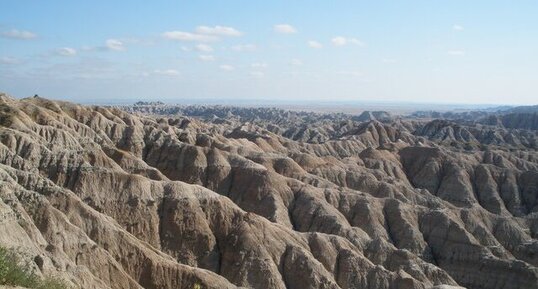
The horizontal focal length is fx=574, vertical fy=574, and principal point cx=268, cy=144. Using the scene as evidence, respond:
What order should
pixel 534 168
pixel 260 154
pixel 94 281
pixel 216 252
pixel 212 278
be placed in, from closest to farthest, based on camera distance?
1. pixel 94 281
2. pixel 212 278
3. pixel 216 252
4. pixel 260 154
5. pixel 534 168

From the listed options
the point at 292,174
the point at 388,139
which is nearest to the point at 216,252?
the point at 292,174

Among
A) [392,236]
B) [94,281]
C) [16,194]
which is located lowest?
[392,236]

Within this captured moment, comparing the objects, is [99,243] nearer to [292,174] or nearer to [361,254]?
[361,254]

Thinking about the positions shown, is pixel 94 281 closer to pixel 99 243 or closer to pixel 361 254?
pixel 99 243

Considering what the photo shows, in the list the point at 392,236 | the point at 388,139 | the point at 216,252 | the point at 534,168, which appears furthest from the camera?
the point at 388,139

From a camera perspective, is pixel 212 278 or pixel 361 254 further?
pixel 361 254

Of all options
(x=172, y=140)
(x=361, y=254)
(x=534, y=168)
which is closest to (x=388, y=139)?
(x=534, y=168)

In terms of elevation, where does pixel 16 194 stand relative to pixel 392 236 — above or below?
above
